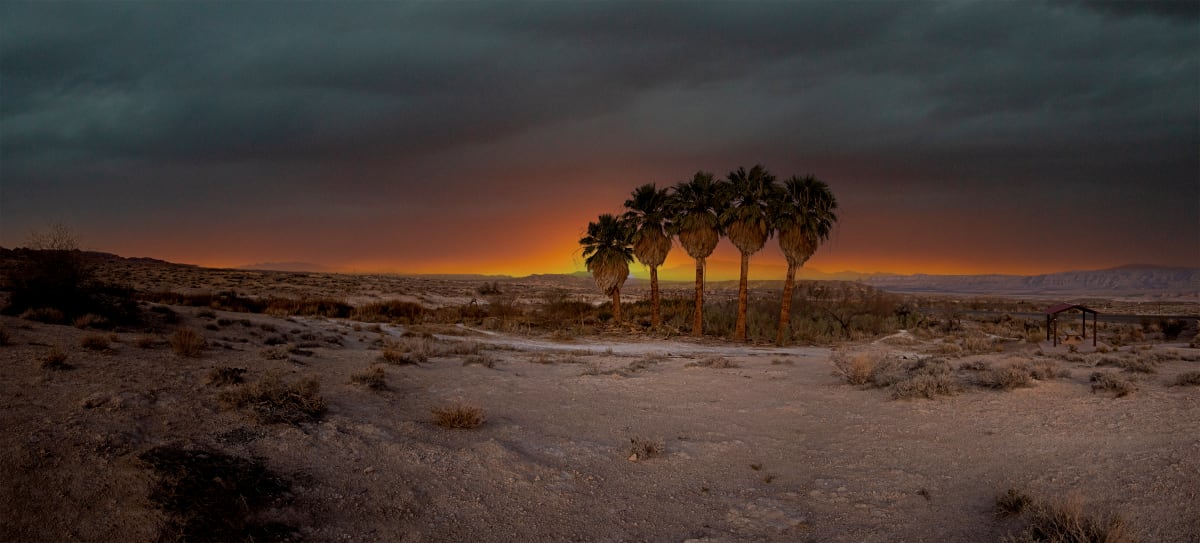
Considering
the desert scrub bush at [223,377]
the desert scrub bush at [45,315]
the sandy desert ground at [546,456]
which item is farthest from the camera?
the desert scrub bush at [45,315]

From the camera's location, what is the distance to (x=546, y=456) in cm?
864

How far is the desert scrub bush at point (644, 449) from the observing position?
8.75 meters

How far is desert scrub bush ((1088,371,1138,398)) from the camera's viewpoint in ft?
35.1

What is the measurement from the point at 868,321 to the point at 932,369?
2693 cm

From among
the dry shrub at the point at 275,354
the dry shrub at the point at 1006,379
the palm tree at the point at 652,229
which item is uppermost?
the palm tree at the point at 652,229

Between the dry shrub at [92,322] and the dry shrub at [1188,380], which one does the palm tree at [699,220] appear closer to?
the dry shrub at [1188,380]

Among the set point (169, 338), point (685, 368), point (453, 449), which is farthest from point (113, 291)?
point (685, 368)

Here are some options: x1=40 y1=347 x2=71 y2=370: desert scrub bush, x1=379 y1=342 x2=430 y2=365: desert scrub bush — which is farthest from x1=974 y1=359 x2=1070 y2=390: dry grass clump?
x1=40 y1=347 x2=71 y2=370: desert scrub bush

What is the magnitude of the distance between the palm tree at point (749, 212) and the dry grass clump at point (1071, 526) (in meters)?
24.8

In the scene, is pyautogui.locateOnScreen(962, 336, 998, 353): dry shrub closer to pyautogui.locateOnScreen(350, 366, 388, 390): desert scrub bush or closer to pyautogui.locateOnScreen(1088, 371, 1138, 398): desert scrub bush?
pyautogui.locateOnScreen(1088, 371, 1138, 398): desert scrub bush

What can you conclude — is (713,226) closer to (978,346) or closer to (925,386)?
(978,346)

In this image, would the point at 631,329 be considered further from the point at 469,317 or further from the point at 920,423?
the point at 920,423

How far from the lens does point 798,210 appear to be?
29.6 m

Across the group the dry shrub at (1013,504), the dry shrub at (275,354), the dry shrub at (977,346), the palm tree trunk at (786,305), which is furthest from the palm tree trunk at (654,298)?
the dry shrub at (1013,504)
